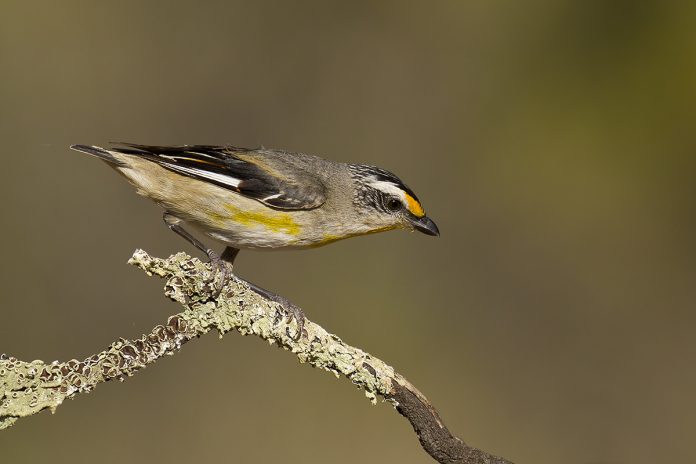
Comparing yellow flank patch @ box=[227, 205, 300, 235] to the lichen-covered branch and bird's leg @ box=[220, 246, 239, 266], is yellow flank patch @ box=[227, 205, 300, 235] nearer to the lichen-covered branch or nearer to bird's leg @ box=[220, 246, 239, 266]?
bird's leg @ box=[220, 246, 239, 266]

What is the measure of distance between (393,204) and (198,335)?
1.96 metres

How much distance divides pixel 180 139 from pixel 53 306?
6.53ft

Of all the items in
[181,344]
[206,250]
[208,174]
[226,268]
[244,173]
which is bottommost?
[181,344]

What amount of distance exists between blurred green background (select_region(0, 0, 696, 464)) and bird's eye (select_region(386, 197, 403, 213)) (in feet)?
9.07

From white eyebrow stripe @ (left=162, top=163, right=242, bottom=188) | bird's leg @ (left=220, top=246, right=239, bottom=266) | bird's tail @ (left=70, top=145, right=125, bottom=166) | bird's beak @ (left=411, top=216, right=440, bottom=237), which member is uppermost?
bird's beak @ (left=411, top=216, right=440, bottom=237)

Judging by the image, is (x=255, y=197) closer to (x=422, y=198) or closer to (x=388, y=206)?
(x=388, y=206)

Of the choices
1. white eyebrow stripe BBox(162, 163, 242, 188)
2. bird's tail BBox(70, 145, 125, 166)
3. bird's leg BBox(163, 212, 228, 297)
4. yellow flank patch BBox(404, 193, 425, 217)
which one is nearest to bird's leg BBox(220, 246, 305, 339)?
bird's leg BBox(163, 212, 228, 297)

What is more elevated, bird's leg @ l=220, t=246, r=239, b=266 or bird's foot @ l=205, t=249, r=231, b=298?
bird's leg @ l=220, t=246, r=239, b=266

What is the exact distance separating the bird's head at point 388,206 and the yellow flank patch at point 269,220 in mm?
533

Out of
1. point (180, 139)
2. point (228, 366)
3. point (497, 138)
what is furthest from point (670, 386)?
point (180, 139)

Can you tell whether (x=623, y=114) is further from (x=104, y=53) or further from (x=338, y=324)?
(x=104, y=53)

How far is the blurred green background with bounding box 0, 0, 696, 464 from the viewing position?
739 cm

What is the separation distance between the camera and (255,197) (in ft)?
15.7

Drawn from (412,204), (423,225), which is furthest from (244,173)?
(423,225)
